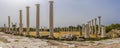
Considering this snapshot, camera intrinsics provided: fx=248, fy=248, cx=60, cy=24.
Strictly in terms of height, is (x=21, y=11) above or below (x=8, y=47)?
above

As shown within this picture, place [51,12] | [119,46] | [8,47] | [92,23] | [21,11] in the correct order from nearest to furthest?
[119,46]
[8,47]
[51,12]
[21,11]
[92,23]

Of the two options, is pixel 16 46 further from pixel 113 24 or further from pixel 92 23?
pixel 113 24

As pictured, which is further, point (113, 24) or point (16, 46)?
point (113, 24)

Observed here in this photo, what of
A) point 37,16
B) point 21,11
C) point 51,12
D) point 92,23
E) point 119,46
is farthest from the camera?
point 92,23

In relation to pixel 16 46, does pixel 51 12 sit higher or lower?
higher

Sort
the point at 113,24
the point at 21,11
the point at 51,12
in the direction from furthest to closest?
the point at 113,24
the point at 21,11
the point at 51,12

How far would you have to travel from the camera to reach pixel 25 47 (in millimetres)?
15859

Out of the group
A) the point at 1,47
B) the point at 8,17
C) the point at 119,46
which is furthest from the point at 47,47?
the point at 8,17

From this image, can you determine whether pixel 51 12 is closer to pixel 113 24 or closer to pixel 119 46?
pixel 119 46

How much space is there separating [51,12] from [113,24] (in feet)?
112

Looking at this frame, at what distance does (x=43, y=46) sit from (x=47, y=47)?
50 centimetres

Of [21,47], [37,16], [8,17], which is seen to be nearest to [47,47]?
[21,47]

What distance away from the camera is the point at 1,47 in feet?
50.0

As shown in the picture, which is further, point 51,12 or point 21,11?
point 21,11
